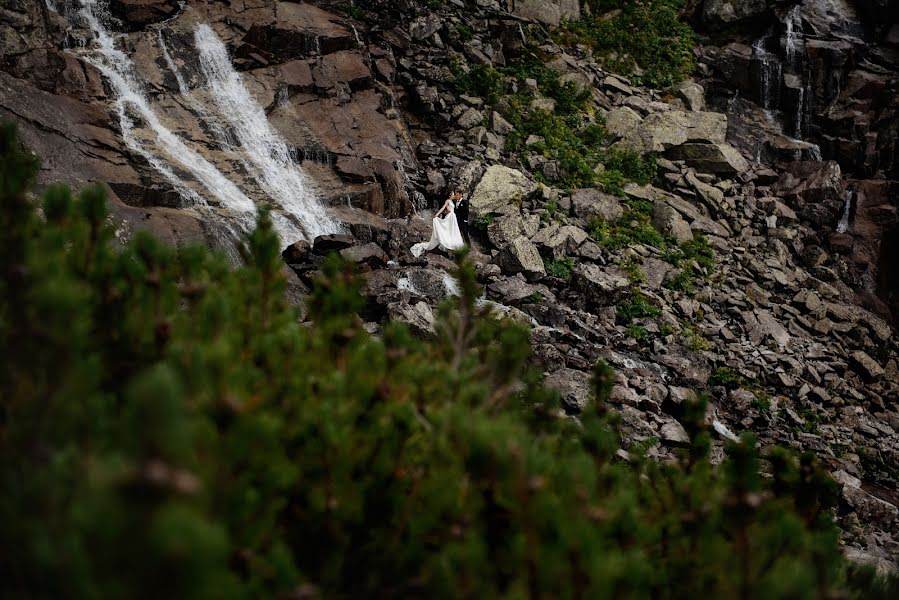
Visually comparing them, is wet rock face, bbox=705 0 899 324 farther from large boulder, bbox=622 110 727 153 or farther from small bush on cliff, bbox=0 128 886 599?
small bush on cliff, bbox=0 128 886 599

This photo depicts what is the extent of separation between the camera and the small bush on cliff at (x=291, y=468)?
1240 millimetres

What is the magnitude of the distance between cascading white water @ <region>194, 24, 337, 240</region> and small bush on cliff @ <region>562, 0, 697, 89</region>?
15.5m

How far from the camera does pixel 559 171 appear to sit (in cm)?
2036

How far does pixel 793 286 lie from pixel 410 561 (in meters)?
20.6

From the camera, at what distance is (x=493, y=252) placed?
1661cm

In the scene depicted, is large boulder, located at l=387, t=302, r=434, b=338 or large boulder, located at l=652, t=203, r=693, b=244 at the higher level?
large boulder, located at l=387, t=302, r=434, b=338

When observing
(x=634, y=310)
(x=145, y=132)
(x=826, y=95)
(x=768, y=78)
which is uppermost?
(x=768, y=78)

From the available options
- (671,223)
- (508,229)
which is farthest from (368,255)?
(671,223)

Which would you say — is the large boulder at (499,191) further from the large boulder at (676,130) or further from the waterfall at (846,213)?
the waterfall at (846,213)

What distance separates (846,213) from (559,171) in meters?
11.8

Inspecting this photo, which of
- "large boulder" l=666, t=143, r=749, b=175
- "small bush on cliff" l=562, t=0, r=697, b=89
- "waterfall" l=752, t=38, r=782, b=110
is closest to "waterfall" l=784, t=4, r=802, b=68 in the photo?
"waterfall" l=752, t=38, r=782, b=110

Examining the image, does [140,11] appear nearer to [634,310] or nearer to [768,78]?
[634,310]

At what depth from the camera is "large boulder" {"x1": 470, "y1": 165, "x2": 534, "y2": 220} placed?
17562 mm

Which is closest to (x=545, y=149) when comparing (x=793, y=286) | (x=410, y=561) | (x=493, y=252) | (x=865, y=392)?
(x=493, y=252)
